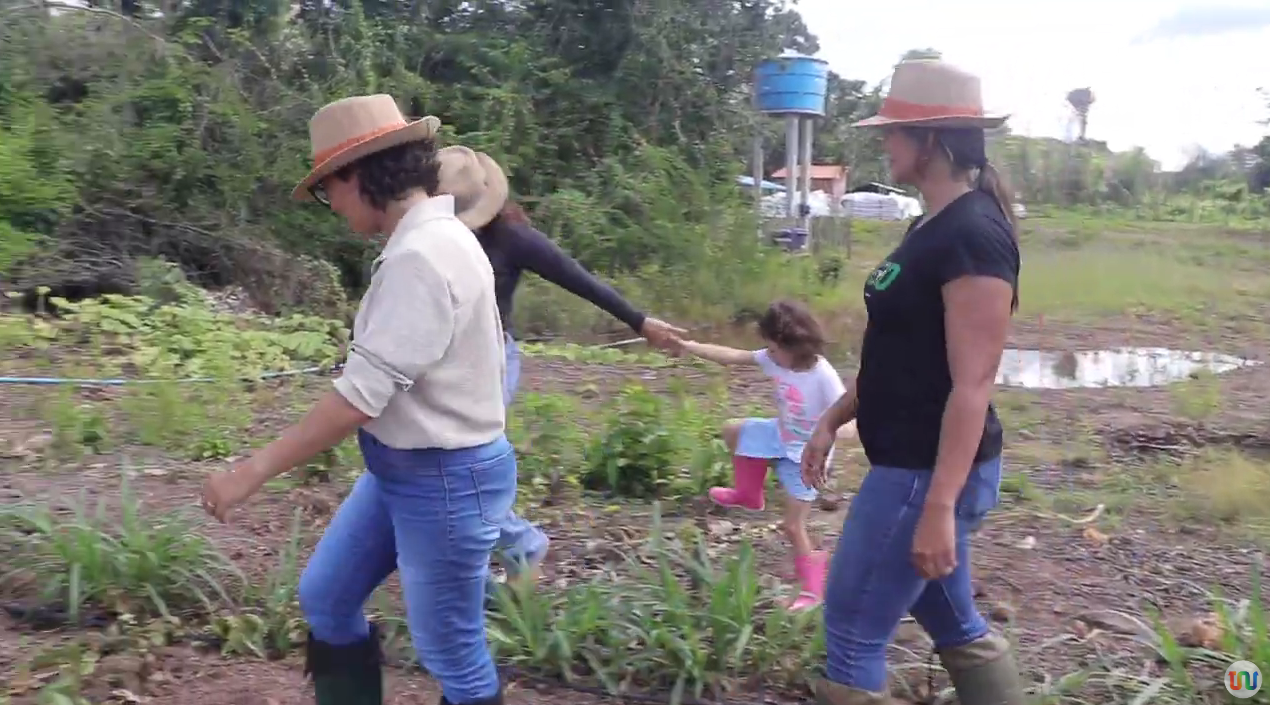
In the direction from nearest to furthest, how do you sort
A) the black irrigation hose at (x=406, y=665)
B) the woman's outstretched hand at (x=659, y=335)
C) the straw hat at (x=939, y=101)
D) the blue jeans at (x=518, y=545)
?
the straw hat at (x=939, y=101)
the black irrigation hose at (x=406, y=665)
the blue jeans at (x=518, y=545)
the woman's outstretched hand at (x=659, y=335)

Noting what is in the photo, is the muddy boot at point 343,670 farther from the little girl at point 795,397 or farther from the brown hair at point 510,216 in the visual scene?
the brown hair at point 510,216

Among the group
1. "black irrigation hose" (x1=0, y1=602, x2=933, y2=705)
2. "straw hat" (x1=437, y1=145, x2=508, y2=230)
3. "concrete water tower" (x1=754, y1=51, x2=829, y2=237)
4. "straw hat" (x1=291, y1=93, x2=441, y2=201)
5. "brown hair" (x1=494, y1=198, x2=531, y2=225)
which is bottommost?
"black irrigation hose" (x1=0, y1=602, x2=933, y2=705)

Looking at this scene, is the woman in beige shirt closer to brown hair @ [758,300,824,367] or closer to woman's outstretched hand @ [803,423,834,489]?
woman's outstretched hand @ [803,423,834,489]

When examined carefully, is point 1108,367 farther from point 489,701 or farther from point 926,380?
point 489,701

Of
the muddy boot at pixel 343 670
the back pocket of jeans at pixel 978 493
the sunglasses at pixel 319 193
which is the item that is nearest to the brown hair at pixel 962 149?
the back pocket of jeans at pixel 978 493

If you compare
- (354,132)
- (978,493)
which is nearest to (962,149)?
(978,493)

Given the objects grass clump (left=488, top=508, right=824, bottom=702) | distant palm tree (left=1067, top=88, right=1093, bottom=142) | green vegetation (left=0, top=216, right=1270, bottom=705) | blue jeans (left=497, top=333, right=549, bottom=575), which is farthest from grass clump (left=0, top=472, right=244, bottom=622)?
distant palm tree (left=1067, top=88, right=1093, bottom=142)

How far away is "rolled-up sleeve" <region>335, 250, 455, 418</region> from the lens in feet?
8.24

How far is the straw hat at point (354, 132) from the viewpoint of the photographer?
2723mm

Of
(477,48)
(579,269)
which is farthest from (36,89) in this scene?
(579,269)

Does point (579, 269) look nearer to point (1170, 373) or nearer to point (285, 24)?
point (1170, 373)

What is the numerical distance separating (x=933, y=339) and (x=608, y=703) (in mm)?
1618

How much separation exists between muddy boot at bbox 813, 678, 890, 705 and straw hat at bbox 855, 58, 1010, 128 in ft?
4.37

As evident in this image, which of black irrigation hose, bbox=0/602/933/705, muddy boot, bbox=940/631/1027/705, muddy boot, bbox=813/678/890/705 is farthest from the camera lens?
black irrigation hose, bbox=0/602/933/705
